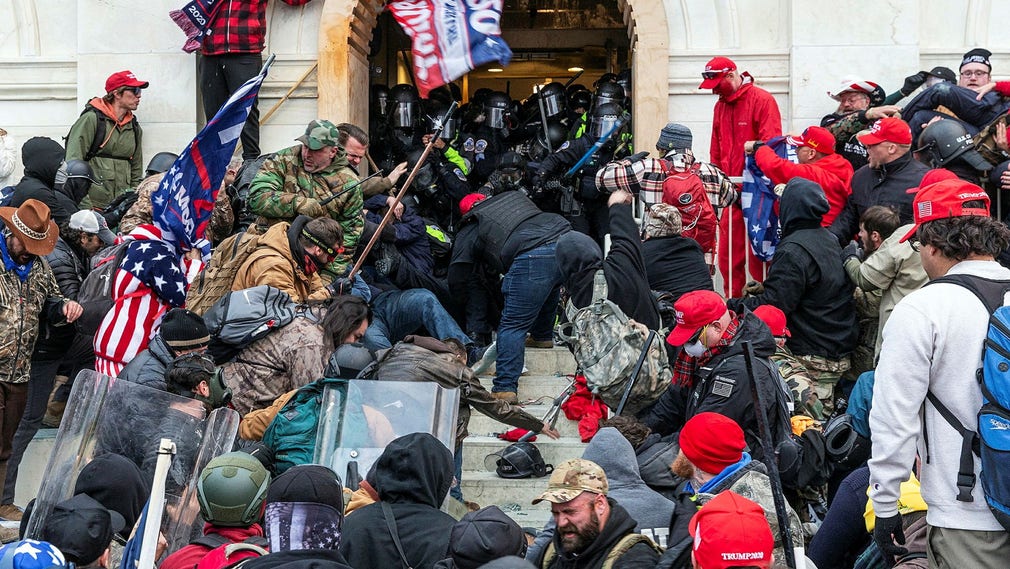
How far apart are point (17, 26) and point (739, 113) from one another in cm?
711

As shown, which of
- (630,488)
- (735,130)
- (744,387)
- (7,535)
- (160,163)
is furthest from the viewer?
(160,163)

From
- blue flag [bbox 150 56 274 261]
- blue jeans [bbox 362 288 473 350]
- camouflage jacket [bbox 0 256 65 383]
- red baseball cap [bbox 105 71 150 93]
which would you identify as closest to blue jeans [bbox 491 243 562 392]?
blue jeans [bbox 362 288 473 350]

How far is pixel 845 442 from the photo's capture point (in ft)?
20.9

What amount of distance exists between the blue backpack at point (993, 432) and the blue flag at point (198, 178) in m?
6.12

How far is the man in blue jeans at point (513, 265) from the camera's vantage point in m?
9.75

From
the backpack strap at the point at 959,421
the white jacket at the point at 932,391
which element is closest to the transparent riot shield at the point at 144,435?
the white jacket at the point at 932,391

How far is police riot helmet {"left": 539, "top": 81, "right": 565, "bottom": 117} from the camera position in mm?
14320

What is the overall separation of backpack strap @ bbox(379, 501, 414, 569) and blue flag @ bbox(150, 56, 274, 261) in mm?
4705

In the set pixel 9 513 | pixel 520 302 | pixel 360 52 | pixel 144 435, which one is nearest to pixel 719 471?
pixel 144 435

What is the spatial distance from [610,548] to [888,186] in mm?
5586

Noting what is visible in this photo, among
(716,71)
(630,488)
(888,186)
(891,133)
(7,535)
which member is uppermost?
(716,71)

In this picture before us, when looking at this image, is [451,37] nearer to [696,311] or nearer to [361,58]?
[361,58]

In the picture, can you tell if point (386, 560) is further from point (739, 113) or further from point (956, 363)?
point (739, 113)

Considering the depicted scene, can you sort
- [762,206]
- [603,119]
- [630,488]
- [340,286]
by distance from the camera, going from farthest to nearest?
1. [603,119]
2. [762,206]
3. [340,286]
4. [630,488]
